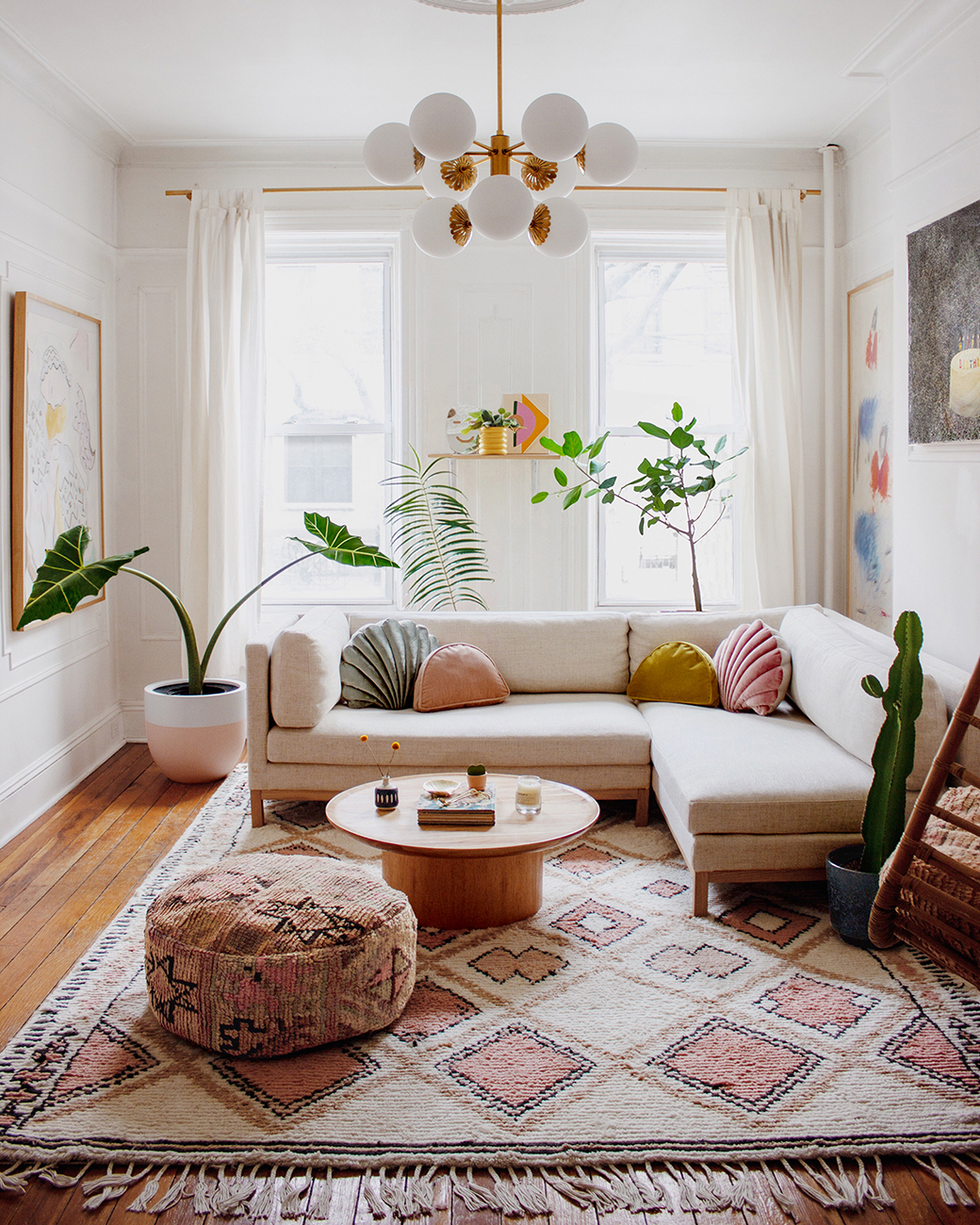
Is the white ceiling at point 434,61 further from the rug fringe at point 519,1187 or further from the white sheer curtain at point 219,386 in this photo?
the rug fringe at point 519,1187

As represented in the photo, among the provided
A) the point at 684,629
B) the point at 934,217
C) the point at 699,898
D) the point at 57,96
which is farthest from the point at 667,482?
the point at 57,96

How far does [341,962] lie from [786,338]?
3777 millimetres

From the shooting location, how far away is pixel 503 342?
4941 millimetres

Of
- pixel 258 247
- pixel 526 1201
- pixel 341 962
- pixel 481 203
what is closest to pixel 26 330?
pixel 258 247

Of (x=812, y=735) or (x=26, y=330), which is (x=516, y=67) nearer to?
(x=26, y=330)

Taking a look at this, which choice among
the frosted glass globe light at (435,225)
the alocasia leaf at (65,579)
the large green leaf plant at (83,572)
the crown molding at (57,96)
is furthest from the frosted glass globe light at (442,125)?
the alocasia leaf at (65,579)

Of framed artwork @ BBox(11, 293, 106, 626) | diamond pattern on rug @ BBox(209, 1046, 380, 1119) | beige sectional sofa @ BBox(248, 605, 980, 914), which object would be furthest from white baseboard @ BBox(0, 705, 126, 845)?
diamond pattern on rug @ BBox(209, 1046, 380, 1119)

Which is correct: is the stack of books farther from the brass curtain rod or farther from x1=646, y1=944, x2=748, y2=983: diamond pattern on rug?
the brass curtain rod

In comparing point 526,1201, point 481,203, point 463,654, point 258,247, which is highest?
point 258,247

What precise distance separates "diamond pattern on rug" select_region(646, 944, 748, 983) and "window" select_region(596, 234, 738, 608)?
265cm

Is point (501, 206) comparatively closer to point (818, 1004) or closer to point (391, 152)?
point (391, 152)

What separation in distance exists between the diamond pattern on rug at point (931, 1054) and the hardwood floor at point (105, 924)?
11.5 inches

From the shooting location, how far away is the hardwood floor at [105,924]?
1.73 m

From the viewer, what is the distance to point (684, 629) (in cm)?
420
